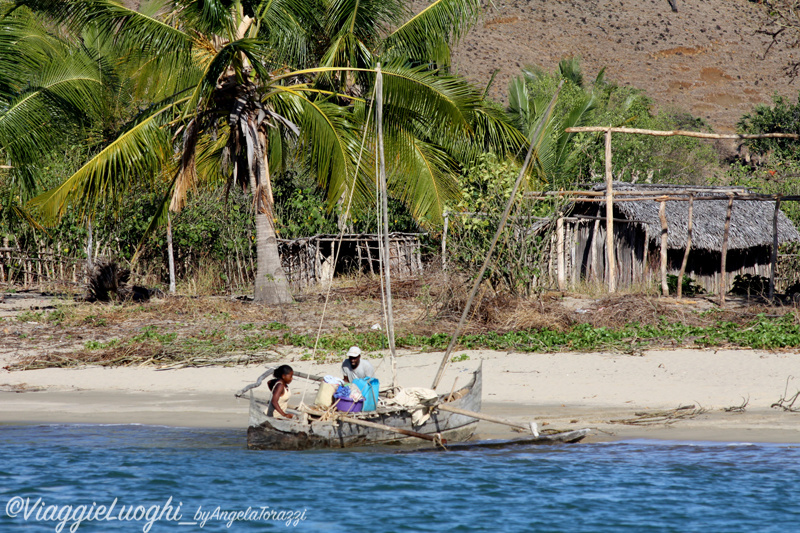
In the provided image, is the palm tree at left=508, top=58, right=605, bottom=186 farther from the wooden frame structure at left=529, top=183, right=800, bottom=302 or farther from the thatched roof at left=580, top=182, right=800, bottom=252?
the thatched roof at left=580, top=182, right=800, bottom=252

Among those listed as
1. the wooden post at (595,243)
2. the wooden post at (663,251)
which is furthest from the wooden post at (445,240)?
the wooden post at (663,251)

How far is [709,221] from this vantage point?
18.8m

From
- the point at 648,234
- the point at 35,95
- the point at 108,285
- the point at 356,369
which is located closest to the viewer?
the point at 356,369

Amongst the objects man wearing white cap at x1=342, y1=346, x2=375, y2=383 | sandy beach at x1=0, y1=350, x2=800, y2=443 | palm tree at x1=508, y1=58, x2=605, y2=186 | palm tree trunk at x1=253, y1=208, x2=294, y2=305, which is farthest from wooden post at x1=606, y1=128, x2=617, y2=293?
man wearing white cap at x1=342, y1=346, x2=375, y2=383

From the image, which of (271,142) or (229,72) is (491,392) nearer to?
(229,72)

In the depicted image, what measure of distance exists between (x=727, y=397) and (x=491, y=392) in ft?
9.07

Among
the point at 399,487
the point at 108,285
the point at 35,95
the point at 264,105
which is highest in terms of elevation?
the point at 35,95

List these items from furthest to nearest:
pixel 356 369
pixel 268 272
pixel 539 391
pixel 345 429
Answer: pixel 268 272, pixel 539 391, pixel 356 369, pixel 345 429

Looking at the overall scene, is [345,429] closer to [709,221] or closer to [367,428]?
[367,428]

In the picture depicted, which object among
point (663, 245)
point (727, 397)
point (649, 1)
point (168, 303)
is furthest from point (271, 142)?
point (649, 1)

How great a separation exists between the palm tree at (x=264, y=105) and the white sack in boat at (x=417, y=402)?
5697 millimetres

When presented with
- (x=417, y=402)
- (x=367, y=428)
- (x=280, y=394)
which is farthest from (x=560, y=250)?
(x=280, y=394)

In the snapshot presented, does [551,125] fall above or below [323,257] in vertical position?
above

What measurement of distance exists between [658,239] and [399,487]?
1170 cm
